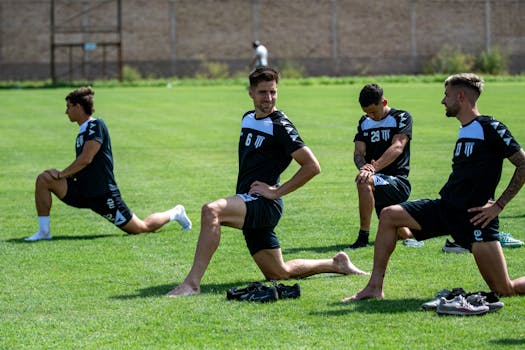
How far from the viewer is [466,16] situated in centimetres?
6900

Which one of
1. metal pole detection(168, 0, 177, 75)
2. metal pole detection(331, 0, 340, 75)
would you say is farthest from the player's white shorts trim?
metal pole detection(331, 0, 340, 75)

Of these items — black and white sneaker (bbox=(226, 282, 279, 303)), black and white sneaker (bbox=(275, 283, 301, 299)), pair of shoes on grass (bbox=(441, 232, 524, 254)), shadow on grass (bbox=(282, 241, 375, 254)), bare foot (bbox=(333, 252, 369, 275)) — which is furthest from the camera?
shadow on grass (bbox=(282, 241, 375, 254))

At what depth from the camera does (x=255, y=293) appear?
7926mm

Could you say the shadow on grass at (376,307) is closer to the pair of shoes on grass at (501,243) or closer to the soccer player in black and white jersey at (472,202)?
the soccer player in black and white jersey at (472,202)

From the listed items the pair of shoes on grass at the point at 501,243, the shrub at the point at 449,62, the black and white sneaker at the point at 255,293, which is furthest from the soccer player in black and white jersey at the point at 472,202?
the shrub at the point at 449,62

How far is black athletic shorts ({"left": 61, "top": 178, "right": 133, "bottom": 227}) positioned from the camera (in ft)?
38.8

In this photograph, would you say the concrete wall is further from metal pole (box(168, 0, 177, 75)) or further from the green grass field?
the green grass field

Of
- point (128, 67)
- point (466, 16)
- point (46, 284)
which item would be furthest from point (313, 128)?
point (466, 16)

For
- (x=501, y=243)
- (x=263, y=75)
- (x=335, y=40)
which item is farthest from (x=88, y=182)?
(x=335, y=40)

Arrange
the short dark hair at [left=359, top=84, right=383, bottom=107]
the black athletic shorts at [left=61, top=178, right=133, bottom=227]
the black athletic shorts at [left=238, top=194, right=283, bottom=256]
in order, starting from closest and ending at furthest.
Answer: the black athletic shorts at [left=238, top=194, right=283, bottom=256]
the short dark hair at [left=359, top=84, right=383, bottom=107]
the black athletic shorts at [left=61, top=178, right=133, bottom=227]

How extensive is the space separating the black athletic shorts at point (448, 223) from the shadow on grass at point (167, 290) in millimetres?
1795

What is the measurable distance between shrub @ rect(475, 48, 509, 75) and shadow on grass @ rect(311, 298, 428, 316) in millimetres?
58887

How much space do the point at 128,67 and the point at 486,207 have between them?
5727 cm

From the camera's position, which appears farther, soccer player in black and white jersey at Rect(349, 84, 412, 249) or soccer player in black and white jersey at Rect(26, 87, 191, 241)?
soccer player in black and white jersey at Rect(26, 87, 191, 241)
